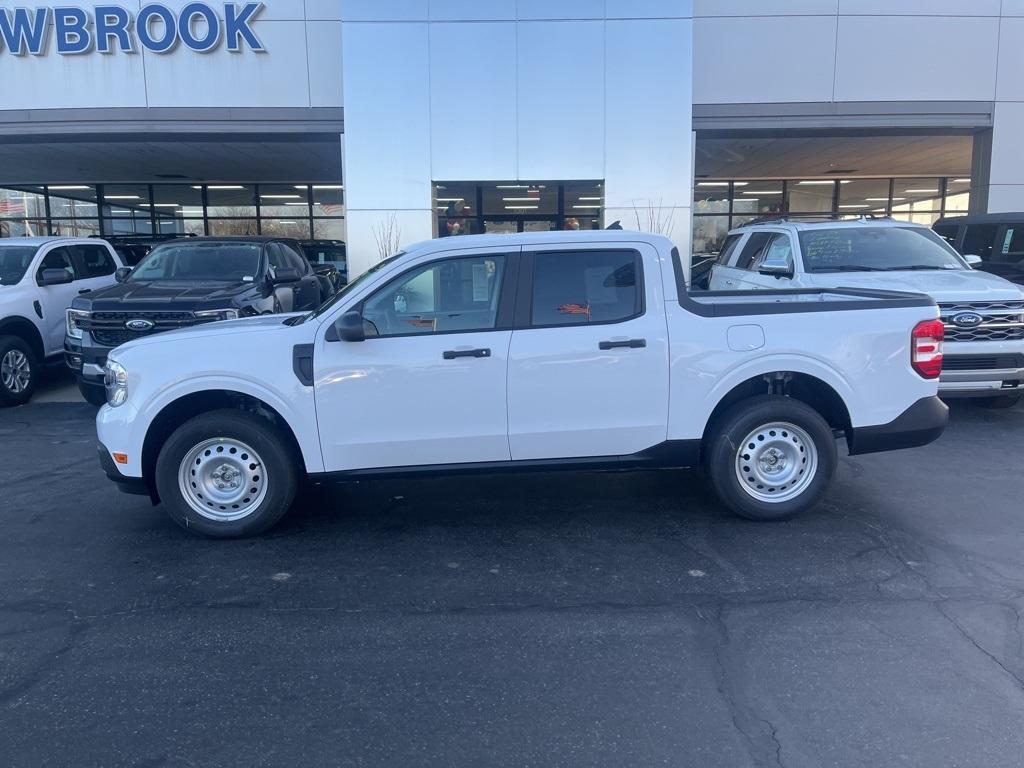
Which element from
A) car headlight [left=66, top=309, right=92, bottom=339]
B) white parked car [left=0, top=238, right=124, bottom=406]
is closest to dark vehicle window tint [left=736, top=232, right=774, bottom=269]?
car headlight [left=66, top=309, right=92, bottom=339]

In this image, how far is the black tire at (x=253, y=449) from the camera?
5.49 metres

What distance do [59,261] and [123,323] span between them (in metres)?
3.23

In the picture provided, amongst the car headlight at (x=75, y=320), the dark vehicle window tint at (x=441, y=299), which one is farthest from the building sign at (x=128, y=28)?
the dark vehicle window tint at (x=441, y=299)

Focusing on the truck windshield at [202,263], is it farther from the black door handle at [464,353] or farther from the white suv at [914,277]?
the white suv at [914,277]

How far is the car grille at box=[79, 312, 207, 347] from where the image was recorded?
911cm

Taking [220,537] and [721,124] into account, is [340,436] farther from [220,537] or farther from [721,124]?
[721,124]

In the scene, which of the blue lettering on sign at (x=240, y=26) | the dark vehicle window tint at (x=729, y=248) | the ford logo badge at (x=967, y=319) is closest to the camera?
the ford logo badge at (x=967, y=319)

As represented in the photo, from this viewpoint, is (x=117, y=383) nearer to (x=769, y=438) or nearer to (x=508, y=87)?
(x=769, y=438)

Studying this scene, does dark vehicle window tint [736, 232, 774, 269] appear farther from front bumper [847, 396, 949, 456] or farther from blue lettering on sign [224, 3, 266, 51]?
blue lettering on sign [224, 3, 266, 51]

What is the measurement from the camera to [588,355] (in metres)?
5.49

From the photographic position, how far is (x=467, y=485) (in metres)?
6.80

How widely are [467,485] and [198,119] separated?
438 inches

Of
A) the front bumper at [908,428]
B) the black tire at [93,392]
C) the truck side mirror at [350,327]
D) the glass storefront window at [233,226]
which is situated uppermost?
the glass storefront window at [233,226]

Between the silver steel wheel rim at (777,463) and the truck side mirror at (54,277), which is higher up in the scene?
the truck side mirror at (54,277)
